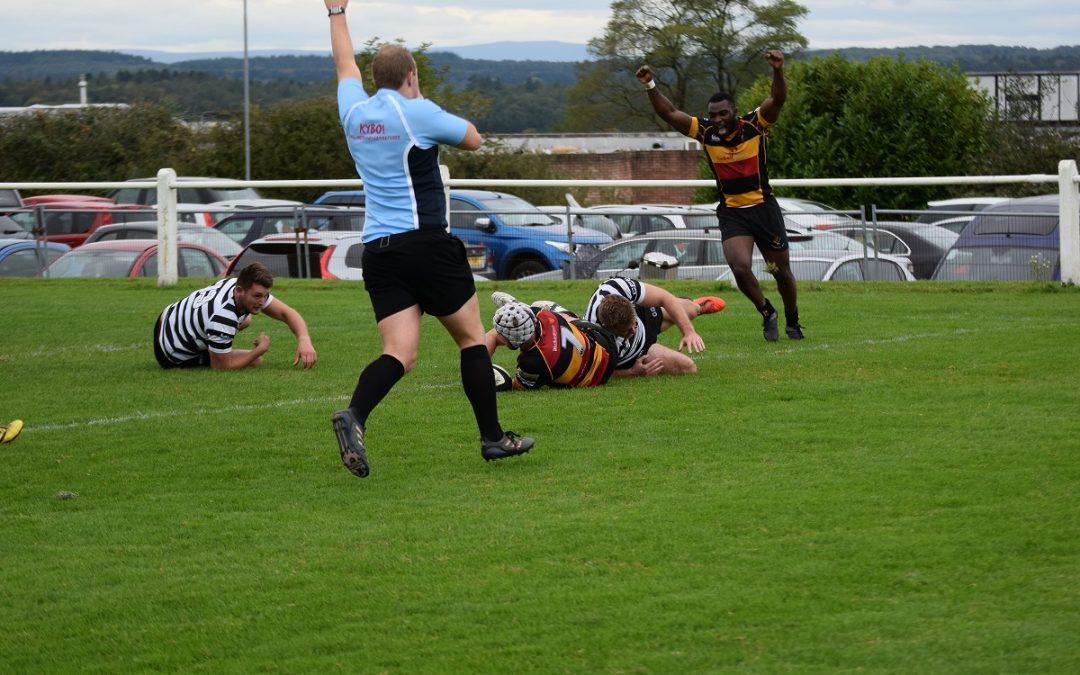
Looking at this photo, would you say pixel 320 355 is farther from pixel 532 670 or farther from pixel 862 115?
pixel 862 115

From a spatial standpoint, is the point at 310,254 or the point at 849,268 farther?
the point at 310,254

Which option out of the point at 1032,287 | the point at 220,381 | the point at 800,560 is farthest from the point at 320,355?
the point at 1032,287

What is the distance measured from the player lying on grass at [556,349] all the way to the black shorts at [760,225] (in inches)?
109

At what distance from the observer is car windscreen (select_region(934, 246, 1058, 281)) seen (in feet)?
54.6

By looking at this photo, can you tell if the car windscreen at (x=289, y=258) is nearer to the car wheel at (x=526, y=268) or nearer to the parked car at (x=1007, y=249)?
the car wheel at (x=526, y=268)

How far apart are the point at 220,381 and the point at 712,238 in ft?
32.0

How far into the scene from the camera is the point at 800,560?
522 centimetres

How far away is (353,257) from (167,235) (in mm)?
2714

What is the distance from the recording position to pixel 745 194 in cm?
1196

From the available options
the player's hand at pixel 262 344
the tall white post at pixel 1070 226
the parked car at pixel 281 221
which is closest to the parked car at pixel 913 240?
the tall white post at pixel 1070 226

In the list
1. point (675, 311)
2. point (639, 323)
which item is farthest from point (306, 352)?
point (675, 311)

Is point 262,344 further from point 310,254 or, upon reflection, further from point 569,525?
point 310,254

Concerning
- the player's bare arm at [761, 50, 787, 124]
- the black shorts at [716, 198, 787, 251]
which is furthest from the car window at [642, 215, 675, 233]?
the player's bare arm at [761, 50, 787, 124]

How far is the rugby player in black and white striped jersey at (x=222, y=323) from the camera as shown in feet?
34.4
